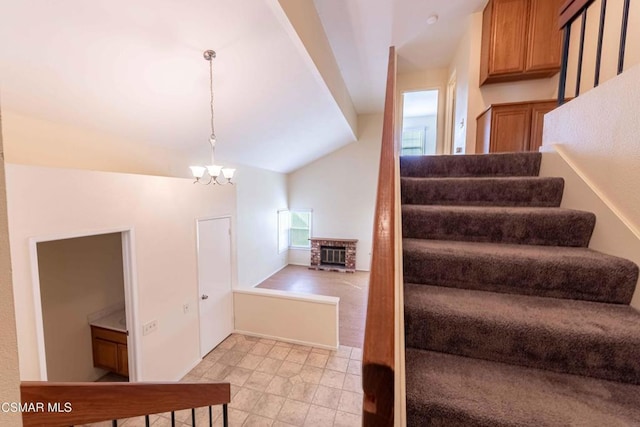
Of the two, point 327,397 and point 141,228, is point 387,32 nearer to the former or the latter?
point 141,228

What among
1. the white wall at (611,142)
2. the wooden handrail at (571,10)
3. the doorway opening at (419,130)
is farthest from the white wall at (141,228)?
the doorway opening at (419,130)

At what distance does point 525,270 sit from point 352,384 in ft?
8.31

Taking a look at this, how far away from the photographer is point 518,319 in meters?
1.05

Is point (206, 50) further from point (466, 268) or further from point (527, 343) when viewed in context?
point (527, 343)

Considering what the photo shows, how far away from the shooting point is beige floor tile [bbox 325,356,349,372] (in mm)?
3293

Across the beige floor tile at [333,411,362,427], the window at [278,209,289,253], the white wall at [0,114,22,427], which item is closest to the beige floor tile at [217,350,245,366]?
the beige floor tile at [333,411,362,427]

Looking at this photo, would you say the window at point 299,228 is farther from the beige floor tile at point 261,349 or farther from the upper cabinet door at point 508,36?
the upper cabinet door at point 508,36

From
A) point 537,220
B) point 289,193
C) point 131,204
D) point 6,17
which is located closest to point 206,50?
point 6,17

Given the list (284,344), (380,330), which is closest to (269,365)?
(284,344)

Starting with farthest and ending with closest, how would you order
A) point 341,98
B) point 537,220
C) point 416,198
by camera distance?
point 341,98, point 416,198, point 537,220

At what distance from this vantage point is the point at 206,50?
222 cm

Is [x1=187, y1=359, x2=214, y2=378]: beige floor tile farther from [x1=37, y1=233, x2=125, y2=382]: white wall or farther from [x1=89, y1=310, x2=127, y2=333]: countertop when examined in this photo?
[x1=37, y1=233, x2=125, y2=382]: white wall

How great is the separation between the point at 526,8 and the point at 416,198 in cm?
316

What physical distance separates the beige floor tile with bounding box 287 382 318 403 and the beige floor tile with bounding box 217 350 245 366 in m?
0.95
